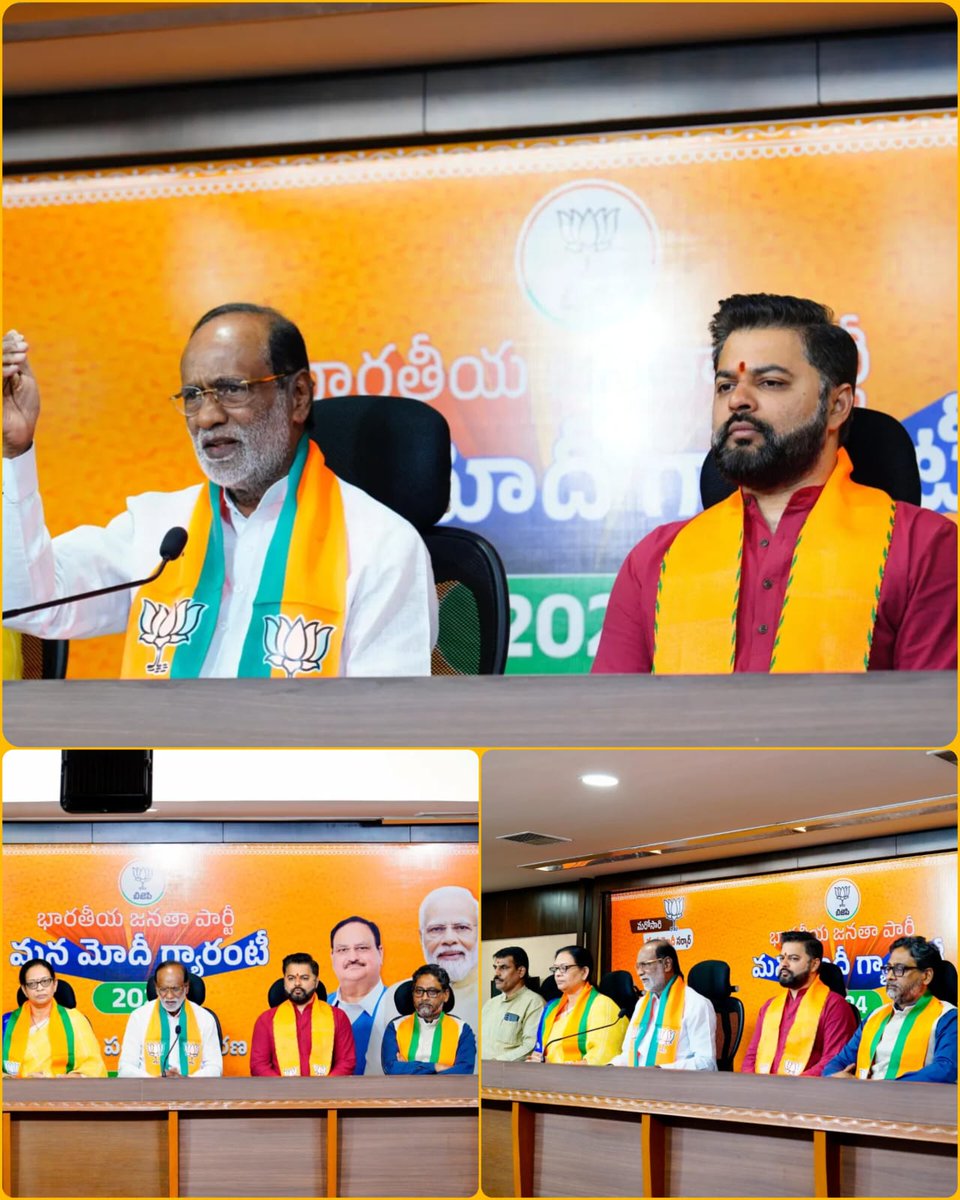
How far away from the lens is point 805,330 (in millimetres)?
2717

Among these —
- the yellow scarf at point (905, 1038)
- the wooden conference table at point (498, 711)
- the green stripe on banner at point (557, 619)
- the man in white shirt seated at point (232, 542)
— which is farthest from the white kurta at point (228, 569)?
the yellow scarf at point (905, 1038)

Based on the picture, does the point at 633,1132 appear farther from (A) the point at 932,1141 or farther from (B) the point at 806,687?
(B) the point at 806,687

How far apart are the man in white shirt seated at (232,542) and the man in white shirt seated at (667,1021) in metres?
2.45

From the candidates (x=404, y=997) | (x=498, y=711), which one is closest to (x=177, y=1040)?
(x=404, y=997)

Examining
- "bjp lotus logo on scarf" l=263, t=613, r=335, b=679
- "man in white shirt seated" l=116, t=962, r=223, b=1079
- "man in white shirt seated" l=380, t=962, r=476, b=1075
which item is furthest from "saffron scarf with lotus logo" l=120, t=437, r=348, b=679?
"man in white shirt seated" l=116, t=962, r=223, b=1079

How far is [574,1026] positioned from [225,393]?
2568mm

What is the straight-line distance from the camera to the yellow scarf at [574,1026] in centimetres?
427

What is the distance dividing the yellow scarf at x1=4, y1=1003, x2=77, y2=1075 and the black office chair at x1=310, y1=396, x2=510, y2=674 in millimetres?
2698

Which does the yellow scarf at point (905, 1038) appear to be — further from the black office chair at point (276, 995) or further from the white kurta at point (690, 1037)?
the black office chair at point (276, 995)

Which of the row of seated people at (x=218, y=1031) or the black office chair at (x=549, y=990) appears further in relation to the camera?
the row of seated people at (x=218, y=1031)

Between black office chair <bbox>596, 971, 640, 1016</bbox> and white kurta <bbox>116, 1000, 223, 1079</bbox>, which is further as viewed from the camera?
white kurta <bbox>116, 1000, 223, 1079</bbox>

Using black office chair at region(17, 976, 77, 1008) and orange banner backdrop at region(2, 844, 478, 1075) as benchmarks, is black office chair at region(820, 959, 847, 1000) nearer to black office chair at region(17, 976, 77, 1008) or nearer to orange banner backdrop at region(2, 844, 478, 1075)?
orange banner backdrop at region(2, 844, 478, 1075)

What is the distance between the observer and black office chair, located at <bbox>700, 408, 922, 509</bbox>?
2.63 metres

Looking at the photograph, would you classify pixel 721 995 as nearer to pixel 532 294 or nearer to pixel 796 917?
pixel 796 917
